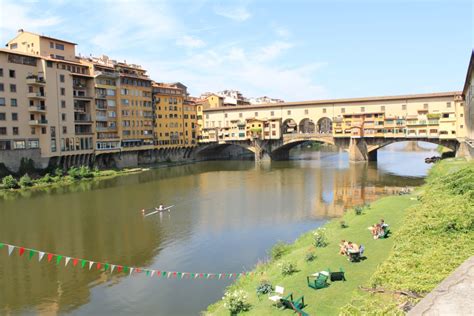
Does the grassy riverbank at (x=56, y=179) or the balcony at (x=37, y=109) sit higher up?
the balcony at (x=37, y=109)

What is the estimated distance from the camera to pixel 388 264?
465 inches

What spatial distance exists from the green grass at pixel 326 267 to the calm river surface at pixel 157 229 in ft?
6.84

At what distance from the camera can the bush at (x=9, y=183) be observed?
48.5 metres

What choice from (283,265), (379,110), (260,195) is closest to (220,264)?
(283,265)

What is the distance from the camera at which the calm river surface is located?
18.2m

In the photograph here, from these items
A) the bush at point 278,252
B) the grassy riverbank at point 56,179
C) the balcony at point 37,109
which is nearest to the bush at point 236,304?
the bush at point 278,252

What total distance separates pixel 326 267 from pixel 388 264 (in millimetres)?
4283

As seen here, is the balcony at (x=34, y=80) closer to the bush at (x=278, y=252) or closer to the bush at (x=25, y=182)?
the bush at (x=25, y=182)

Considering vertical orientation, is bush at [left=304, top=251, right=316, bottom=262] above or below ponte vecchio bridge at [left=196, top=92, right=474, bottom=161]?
below

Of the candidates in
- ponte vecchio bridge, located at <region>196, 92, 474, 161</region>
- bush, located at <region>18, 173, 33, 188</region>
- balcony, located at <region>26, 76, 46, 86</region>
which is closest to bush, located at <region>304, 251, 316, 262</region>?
bush, located at <region>18, 173, 33, 188</region>

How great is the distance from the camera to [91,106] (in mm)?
65062

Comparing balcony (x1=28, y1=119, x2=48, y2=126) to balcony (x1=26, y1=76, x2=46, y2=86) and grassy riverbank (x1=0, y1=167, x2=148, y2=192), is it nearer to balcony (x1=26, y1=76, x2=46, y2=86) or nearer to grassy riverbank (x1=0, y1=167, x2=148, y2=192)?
balcony (x1=26, y1=76, x2=46, y2=86)

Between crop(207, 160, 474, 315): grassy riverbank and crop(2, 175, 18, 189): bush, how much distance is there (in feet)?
129

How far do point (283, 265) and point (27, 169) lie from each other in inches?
1842
